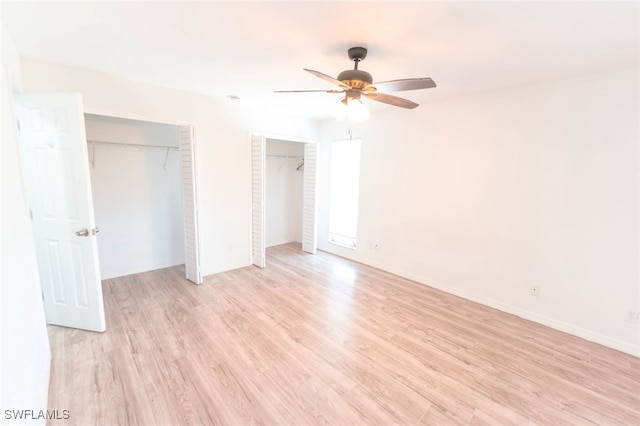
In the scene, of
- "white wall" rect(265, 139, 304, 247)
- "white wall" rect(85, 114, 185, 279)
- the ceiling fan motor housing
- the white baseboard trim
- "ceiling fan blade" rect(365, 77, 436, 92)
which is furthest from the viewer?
"white wall" rect(265, 139, 304, 247)

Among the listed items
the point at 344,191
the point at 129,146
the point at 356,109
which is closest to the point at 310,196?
the point at 344,191

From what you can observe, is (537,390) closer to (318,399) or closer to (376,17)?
(318,399)

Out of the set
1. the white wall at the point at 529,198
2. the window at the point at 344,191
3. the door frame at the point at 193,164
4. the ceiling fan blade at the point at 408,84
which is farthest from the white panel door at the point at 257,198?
the ceiling fan blade at the point at 408,84

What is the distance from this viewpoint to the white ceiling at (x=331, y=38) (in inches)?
65.4

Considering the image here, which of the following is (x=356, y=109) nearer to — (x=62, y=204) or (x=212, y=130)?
(x=212, y=130)

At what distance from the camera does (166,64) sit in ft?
8.51

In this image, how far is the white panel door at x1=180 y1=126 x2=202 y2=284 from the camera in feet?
11.6

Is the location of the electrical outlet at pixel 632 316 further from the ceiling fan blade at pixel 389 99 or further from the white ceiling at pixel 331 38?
the ceiling fan blade at pixel 389 99

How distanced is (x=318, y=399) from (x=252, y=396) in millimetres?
466

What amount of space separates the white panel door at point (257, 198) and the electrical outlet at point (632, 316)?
13.7 ft

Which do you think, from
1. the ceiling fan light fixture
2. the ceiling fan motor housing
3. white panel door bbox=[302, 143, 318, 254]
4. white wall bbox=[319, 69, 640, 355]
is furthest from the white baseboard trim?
the ceiling fan motor housing

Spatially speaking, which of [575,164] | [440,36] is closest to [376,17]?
[440,36]

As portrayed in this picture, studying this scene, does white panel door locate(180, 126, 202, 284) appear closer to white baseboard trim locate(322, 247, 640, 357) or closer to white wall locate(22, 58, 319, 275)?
white wall locate(22, 58, 319, 275)

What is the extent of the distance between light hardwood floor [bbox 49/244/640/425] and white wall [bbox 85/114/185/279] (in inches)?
29.9
